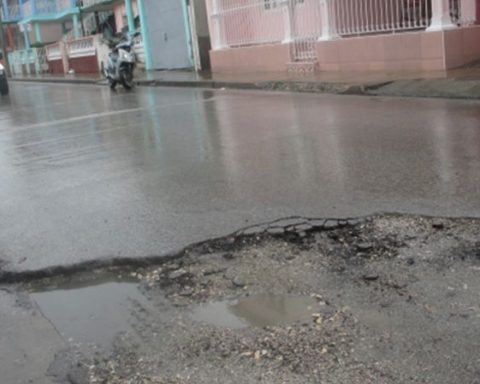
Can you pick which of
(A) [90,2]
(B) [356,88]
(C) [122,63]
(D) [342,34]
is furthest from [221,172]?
(A) [90,2]

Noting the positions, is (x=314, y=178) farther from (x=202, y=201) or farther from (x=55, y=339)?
(x=55, y=339)

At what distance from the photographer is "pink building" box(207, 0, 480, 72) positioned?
13156 mm

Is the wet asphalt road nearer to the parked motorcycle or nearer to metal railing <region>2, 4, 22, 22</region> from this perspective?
the parked motorcycle

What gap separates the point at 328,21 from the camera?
15.6 m

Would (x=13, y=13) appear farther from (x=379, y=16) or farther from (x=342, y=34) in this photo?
(x=379, y=16)

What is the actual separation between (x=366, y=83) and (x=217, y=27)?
28.6 ft

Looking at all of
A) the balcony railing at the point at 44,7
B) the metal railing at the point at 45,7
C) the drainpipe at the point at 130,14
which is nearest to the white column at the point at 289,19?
the drainpipe at the point at 130,14

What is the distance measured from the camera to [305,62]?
16.5 metres

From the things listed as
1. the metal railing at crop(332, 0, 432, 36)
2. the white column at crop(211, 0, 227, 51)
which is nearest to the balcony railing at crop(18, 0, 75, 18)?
the white column at crop(211, 0, 227, 51)

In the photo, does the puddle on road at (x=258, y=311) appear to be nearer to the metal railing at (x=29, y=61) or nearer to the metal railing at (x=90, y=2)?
the metal railing at (x=90, y=2)

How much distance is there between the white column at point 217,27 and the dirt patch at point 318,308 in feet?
52.6

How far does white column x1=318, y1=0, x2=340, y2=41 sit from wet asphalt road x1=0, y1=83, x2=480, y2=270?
4131 mm

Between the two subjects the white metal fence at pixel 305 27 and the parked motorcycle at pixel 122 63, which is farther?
the parked motorcycle at pixel 122 63

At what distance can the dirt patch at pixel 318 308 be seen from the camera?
302cm
